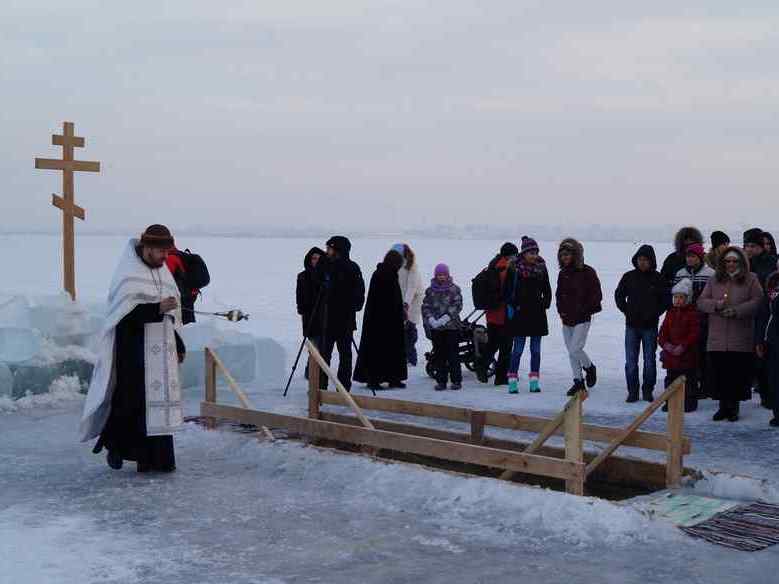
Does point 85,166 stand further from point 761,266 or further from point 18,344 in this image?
point 761,266

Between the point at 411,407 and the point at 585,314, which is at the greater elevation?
the point at 585,314

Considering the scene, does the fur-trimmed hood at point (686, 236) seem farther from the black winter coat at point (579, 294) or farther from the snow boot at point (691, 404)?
the snow boot at point (691, 404)

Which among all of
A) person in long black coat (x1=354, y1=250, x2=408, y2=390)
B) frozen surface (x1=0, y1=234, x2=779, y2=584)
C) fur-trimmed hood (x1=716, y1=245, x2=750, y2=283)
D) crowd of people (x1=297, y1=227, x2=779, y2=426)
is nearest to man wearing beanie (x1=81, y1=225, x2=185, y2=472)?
frozen surface (x1=0, y1=234, x2=779, y2=584)

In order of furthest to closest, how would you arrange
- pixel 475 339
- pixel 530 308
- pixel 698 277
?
pixel 475 339
pixel 530 308
pixel 698 277

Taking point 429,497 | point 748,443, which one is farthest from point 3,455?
point 748,443

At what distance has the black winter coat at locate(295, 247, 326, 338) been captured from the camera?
35.1 feet

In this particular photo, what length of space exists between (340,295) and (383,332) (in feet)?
2.49

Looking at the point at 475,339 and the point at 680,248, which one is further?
the point at 475,339

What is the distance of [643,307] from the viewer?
32.1 feet

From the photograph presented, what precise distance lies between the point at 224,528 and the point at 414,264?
7350 millimetres

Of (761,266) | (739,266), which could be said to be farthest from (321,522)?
(761,266)

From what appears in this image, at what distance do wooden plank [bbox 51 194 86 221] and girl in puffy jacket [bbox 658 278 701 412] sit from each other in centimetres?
660

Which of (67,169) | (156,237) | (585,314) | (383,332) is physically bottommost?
(383,332)

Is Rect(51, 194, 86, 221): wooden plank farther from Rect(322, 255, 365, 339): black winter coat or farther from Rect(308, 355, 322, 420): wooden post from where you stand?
Rect(308, 355, 322, 420): wooden post
